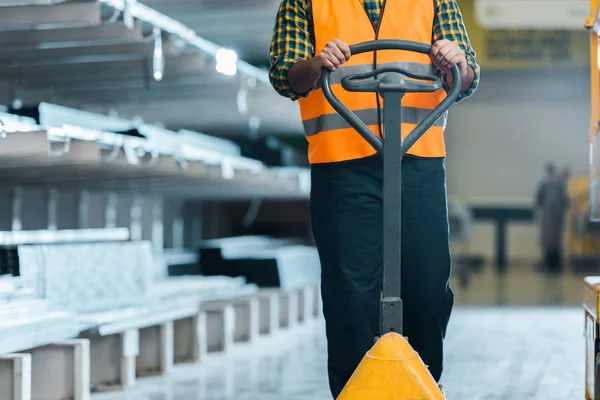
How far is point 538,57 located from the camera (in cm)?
1200

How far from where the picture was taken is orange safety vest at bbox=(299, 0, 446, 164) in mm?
2092

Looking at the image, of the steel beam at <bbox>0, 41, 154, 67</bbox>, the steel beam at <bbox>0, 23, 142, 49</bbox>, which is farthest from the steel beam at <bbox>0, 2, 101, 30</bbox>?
the steel beam at <bbox>0, 41, 154, 67</bbox>

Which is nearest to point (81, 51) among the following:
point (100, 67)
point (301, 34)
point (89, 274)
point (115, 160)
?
point (100, 67)

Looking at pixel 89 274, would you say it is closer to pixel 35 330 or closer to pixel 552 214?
pixel 35 330

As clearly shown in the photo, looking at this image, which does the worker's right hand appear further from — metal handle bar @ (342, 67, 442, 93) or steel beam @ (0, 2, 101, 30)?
steel beam @ (0, 2, 101, 30)

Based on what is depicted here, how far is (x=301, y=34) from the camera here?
2.15 m

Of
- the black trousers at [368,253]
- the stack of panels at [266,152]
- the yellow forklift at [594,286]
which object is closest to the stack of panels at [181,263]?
the stack of panels at [266,152]

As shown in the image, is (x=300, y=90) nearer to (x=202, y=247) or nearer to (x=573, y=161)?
(x=202, y=247)

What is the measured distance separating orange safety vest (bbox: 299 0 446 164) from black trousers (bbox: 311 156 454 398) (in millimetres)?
45

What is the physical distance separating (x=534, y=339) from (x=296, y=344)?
136cm

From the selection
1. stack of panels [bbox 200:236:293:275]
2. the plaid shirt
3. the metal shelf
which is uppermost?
the plaid shirt

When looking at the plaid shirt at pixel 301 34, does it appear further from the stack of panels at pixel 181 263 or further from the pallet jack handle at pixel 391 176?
the stack of panels at pixel 181 263

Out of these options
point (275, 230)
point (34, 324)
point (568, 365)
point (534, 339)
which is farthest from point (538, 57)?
point (34, 324)

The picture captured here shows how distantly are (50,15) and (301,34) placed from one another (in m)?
1.16
